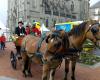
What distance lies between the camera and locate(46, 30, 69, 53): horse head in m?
7.17

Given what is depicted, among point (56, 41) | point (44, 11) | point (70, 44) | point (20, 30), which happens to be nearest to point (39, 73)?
point (20, 30)

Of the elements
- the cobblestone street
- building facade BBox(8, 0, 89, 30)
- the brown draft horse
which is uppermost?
building facade BBox(8, 0, 89, 30)

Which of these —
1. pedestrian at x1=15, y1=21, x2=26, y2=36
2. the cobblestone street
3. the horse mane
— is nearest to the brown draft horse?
the horse mane

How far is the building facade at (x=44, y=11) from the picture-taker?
62719 millimetres

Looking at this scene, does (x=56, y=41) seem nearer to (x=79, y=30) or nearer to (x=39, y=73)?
(x=79, y=30)

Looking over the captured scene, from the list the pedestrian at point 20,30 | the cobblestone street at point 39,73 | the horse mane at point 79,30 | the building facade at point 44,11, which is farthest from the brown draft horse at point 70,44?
the building facade at point 44,11

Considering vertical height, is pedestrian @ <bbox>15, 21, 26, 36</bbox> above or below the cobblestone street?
above

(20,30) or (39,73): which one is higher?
(20,30)

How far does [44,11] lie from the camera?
66.4 m

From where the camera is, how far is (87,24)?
7.47m

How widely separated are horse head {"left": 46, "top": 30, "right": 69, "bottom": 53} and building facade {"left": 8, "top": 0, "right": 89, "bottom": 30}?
51233 millimetres

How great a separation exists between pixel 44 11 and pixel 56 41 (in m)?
59.6

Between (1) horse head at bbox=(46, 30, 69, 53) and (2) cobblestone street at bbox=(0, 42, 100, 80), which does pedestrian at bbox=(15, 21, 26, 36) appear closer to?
(2) cobblestone street at bbox=(0, 42, 100, 80)

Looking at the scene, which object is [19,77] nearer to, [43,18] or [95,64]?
[95,64]
